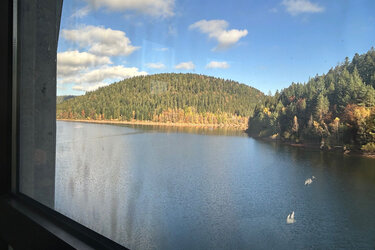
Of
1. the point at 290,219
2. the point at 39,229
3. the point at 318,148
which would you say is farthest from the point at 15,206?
Result: the point at 318,148

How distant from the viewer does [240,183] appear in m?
1.23

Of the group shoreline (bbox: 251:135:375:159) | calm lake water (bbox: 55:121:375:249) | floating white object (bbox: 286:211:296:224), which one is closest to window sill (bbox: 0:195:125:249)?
calm lake water (bbox: 55:121:375:249)

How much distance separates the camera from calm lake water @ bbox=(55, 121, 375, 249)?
84 centimetres

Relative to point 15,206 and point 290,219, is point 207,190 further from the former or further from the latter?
point 15,206

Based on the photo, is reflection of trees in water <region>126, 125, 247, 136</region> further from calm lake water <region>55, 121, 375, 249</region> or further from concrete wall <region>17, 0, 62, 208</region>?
concrete wall <region>17, 0, 62, 208</region>

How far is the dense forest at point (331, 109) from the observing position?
27.1 inches

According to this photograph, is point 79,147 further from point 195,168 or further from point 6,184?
point 195,168

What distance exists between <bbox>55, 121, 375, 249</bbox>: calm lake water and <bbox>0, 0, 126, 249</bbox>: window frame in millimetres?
378

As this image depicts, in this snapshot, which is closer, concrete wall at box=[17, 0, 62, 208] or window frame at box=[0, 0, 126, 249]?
window frame at box=[0, 0, 126, 249]

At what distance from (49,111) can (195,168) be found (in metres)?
0.97

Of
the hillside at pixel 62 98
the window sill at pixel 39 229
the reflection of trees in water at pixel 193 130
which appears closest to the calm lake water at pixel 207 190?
the reflection of trees in water at pixel 193 130

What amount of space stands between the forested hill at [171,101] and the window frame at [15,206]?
642 millimetres

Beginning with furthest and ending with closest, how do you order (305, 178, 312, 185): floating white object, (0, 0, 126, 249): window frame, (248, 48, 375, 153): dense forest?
(305, 178, 312, 185): floating white object, (0, 0, 126, 249): window frame, (248, 48, 375, 153): dense forest

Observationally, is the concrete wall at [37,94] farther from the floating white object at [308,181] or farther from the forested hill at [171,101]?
the floating white object at [308,181]
